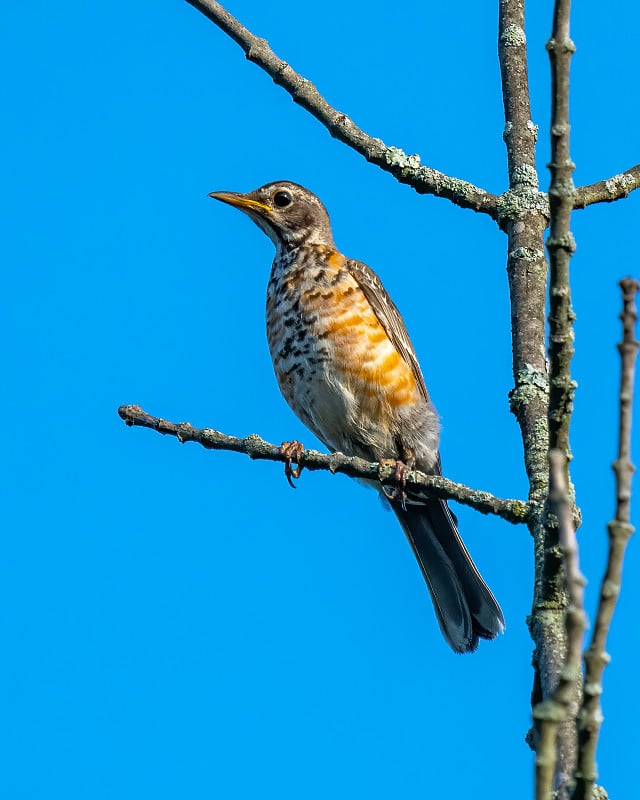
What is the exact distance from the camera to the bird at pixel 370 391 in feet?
22.1

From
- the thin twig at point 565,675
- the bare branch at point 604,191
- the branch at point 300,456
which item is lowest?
the thin twig at point 565,675

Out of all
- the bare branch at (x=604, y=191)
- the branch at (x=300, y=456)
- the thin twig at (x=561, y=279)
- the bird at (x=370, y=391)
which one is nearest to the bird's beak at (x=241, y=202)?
the bird at (x=370, y=391)

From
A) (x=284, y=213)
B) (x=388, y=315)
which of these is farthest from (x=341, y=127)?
(x=284, y=213)

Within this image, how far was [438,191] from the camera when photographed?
508 cm

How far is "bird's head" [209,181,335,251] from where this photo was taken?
7.96m

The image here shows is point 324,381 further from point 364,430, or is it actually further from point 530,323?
point 530,323

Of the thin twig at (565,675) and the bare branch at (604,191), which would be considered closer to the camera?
the thin twig at (565,675)

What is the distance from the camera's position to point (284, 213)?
8.05 metres

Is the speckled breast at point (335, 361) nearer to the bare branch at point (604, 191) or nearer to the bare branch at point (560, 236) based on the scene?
the bare branch at point (604, 191)

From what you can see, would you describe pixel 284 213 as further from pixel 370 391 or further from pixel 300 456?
pixel 300 456

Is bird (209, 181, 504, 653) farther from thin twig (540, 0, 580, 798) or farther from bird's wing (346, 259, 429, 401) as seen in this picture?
thin twig (540, 0, 580, 798)

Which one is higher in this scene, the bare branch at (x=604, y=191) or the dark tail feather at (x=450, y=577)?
the bare branch at (x=604, y=191)

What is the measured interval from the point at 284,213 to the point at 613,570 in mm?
6472

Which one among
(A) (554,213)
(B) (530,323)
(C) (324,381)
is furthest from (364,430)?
(A) (554,213)
